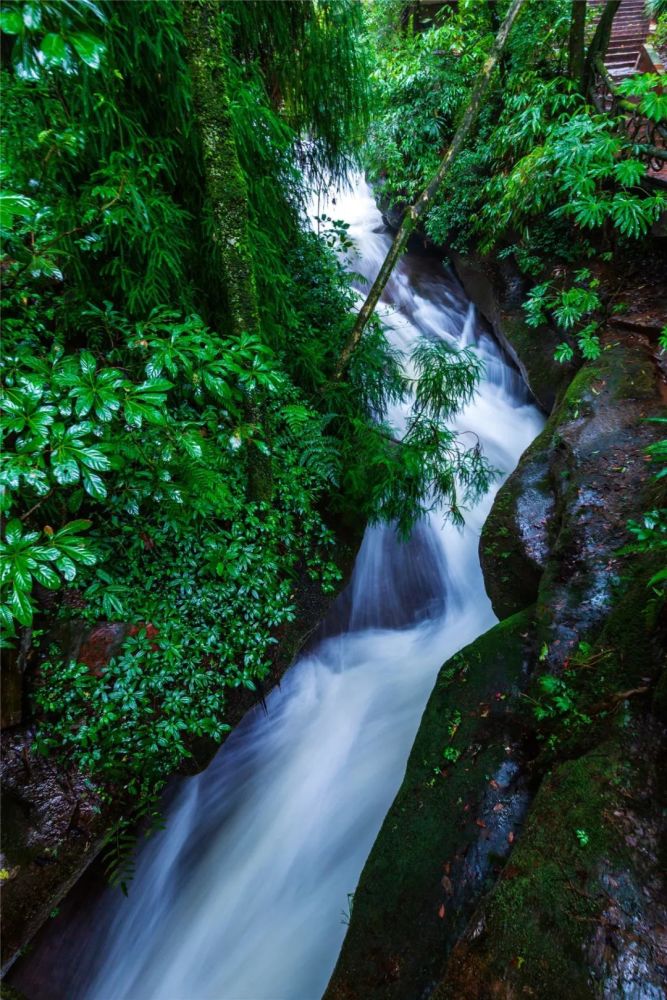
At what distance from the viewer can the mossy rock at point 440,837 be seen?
230 cm

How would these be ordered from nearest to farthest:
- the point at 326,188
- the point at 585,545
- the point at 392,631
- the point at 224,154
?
the point at 224,154 < the point at 585,545 < the point at 326,188 < the point at 392,631

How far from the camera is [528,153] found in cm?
560

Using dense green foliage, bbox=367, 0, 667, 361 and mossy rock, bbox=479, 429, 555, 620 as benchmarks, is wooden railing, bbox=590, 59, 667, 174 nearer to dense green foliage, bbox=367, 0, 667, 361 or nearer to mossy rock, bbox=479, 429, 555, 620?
dense green foliage, bbox=367, 0, 667, 361

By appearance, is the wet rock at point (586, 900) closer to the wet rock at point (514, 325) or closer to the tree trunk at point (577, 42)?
the wet rock at point (514, 325)

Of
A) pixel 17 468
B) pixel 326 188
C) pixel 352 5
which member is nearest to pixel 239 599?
pixel 17 468

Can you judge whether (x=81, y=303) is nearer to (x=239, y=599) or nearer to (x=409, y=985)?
(x=239, y=599)

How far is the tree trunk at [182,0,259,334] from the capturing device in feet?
8.43

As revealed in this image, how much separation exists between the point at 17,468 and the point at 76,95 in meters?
1.99

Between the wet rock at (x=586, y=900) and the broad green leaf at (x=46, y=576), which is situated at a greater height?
the broad green leaf at (x=46, y=576)

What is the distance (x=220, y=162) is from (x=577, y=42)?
5508mm

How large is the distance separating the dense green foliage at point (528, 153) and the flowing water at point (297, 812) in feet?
9.93

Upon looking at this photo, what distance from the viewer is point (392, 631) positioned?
5066 mm

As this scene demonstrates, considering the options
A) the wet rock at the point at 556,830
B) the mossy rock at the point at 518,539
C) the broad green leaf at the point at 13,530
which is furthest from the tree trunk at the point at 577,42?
the broad green leaf at the point at 13,530

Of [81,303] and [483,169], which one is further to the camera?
[483,169]
